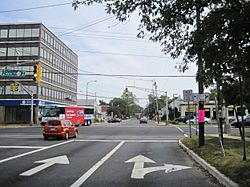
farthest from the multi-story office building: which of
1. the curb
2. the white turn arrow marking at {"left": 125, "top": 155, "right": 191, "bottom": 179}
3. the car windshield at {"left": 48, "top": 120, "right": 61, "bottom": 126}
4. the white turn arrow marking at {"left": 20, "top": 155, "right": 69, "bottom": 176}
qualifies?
the curb

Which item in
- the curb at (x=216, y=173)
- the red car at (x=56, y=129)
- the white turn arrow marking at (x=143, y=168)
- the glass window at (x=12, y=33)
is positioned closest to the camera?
the curb at (x=216, y=173)

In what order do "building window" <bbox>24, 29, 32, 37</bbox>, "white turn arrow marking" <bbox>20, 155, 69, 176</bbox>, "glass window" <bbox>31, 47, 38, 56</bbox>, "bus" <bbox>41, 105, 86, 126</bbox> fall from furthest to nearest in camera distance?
"building window" <bbox>24, 29, 32, 37</bbox> → "glass window" <bbox>31, 47, 38, 56</bbox> → "bus" <bbox>41, 105, 86, 126</bbox> → "white turn arrow marking" <bbox>20, 155, 69, 176</bbox>

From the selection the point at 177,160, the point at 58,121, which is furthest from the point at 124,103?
the point at 177,160

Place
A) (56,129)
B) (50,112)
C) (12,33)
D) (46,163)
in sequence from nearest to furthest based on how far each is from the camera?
(46,163) < (56,129) < (50,112) < (12,33)

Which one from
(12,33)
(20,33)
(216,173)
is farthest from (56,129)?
(12,33)

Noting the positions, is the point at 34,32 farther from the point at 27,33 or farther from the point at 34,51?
the point at 34,51

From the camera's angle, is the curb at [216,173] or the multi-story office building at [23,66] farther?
the multi-story office building at [23,66]

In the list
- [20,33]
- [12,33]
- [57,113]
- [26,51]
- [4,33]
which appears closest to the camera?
[57,113]

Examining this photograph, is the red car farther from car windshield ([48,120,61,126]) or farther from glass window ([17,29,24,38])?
glass window ([17,29,24,38])

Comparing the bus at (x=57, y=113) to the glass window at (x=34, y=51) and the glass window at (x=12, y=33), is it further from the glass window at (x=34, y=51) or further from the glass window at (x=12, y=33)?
the glass window at (x=12, y=33)

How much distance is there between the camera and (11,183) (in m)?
8.56

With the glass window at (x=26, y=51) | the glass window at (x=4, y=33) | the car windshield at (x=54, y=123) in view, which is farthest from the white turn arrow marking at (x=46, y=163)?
the glass window at (x=4, y=33)

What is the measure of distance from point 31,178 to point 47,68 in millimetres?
65831

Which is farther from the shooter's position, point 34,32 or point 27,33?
point 27,33
